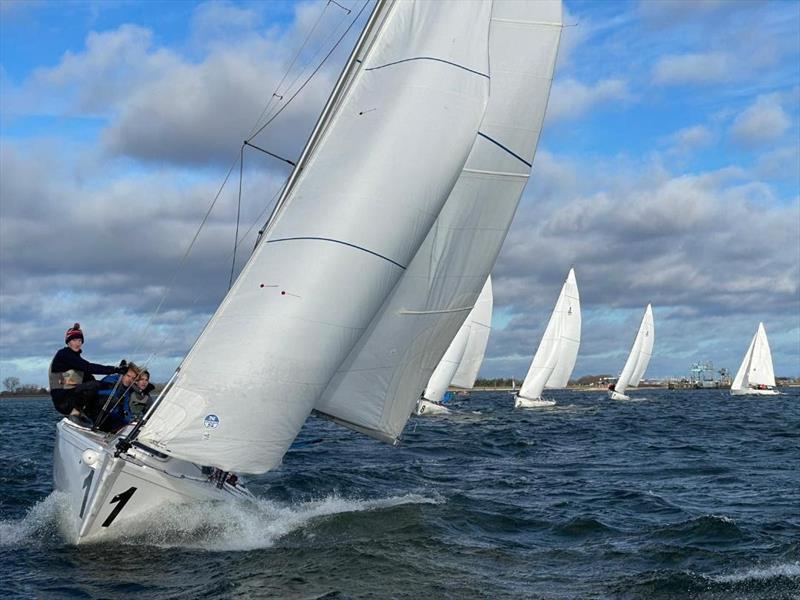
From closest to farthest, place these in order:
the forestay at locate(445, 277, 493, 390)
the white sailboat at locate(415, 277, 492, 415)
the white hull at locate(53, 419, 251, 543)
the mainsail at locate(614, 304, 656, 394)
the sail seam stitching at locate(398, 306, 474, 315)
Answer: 1. the white hull at locate(53, 419, 251, 543)
2. the sail seam stitching at locate(398, 306, 474, 315)
3. the white sailboat at locate(415, 277, 492, 415)
4. the forestay at locate(445, 277, 493, 390)
5. the mainsail at locate(614, 304, 656, 394)

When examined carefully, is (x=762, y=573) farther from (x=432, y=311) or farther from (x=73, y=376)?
(x=73, y=376)

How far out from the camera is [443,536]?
1177 cm

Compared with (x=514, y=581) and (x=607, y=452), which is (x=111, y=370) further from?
(x=607, y=452)

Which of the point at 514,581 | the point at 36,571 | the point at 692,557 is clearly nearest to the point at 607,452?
the point at 692,557

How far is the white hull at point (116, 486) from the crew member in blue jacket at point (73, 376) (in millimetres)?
1212

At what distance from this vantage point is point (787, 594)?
8.72 meters

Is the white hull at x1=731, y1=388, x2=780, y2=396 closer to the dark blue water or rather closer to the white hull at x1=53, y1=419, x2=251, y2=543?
the dark blue water

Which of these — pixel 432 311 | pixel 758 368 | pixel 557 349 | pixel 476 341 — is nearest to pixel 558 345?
pixel 557 349

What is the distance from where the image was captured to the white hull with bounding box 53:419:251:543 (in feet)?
33.5

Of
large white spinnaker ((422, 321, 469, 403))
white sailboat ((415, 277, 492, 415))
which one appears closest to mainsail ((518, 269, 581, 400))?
white sailboat ((415, 277, 492, 415))

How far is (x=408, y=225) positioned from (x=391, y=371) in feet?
6.96

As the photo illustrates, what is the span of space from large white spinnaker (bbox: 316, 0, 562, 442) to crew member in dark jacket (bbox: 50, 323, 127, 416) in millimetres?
3126

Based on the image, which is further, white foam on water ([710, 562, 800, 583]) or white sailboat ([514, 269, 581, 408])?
white sailboat ([514, 269, 581, 408])

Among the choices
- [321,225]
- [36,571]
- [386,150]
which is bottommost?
[36,571]
